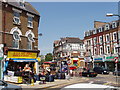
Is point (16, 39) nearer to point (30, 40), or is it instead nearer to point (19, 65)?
point (30, 40)

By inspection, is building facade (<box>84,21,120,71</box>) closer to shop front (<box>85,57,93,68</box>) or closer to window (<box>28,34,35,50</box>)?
shop front (<box>85,57,93,68</box>)

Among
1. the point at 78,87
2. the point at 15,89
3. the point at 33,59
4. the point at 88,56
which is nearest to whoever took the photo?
the point at 78,87

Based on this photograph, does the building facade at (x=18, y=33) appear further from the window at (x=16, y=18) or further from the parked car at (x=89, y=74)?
the parked car at (x=89, y=74)

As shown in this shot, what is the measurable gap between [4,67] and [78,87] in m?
16.0

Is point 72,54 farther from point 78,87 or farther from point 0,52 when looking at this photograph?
point 78,87

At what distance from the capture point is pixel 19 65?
75.3 ft

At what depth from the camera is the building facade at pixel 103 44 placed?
3869 cm

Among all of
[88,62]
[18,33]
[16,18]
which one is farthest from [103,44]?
[16,18]

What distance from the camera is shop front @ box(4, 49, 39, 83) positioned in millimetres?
15938

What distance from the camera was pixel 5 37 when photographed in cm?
2055

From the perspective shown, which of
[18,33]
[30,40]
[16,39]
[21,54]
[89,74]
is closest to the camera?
[16,39]

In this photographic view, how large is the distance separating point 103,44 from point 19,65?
24.1 m

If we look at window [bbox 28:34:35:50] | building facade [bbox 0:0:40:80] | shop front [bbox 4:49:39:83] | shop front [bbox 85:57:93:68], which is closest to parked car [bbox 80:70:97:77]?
shop front [bbox 4:49:39:83]

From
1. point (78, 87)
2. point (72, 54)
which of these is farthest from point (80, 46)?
point (78, 87)
